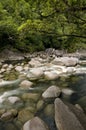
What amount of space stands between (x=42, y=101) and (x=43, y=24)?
3.08 m

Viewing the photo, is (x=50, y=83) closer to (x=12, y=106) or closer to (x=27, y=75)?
(x=27, y=75)

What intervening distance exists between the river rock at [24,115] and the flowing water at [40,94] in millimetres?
131

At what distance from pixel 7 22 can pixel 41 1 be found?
1541 centimetres

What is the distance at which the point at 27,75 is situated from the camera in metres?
12.6

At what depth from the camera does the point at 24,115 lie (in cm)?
678

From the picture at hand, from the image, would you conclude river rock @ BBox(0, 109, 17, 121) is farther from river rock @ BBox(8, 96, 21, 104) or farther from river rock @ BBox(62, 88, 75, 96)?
river rock @ BBox(62, 88, 75, 96)

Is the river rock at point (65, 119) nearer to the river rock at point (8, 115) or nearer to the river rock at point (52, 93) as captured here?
the river rock at point (8, 115)

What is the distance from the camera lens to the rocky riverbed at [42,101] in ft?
19.1

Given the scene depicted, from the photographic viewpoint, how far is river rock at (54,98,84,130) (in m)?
5.34

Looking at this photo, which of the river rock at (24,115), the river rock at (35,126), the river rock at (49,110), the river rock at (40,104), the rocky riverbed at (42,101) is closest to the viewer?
the river rock at (35,126)

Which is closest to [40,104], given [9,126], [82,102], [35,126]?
[82,102]

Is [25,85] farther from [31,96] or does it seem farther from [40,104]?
[40,104]

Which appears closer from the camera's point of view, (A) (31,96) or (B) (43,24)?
(B) (43,24)

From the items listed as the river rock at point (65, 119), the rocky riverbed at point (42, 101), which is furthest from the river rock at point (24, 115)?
the river rock at point (65, 119)
